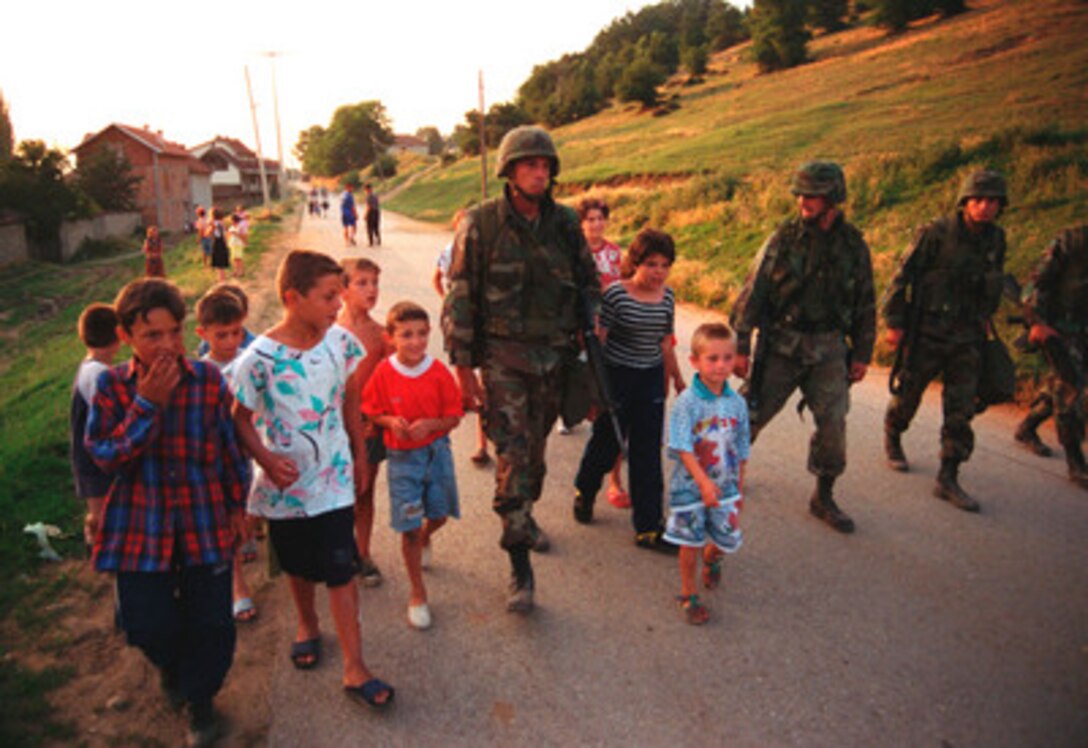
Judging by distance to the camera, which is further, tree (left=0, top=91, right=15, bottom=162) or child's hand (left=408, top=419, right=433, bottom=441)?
tree (left=0, top=91, right=15, bottom=162)

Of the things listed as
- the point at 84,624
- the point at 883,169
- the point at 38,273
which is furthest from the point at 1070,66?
the point at 38,273

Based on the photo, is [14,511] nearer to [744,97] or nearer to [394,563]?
[394,563]

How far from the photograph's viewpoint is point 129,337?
2.52 metres

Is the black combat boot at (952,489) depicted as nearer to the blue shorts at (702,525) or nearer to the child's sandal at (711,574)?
the child's sandal at (711,574)

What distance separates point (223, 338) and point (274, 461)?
134cm

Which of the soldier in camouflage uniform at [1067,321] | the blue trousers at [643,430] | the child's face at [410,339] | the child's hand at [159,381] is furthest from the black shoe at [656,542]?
the soldier in camouflage uniform at [1067,321]

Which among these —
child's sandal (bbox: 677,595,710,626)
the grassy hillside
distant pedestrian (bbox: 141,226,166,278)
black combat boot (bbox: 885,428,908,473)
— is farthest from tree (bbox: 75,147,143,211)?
child's sandal (bbox: 677,595,710,626)

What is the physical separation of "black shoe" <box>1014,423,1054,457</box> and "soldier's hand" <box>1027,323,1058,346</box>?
3.08 ft

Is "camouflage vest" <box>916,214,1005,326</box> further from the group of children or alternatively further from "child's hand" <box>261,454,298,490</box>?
"child's hand" <box>261,454,298,490</box>

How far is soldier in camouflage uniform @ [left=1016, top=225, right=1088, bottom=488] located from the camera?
5074 mm

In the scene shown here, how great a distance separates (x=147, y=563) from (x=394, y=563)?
1738 millimetres

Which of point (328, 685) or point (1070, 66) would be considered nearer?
point (328, 685)

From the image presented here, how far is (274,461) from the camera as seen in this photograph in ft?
8.96

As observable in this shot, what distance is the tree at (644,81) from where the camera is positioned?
52031 mm
